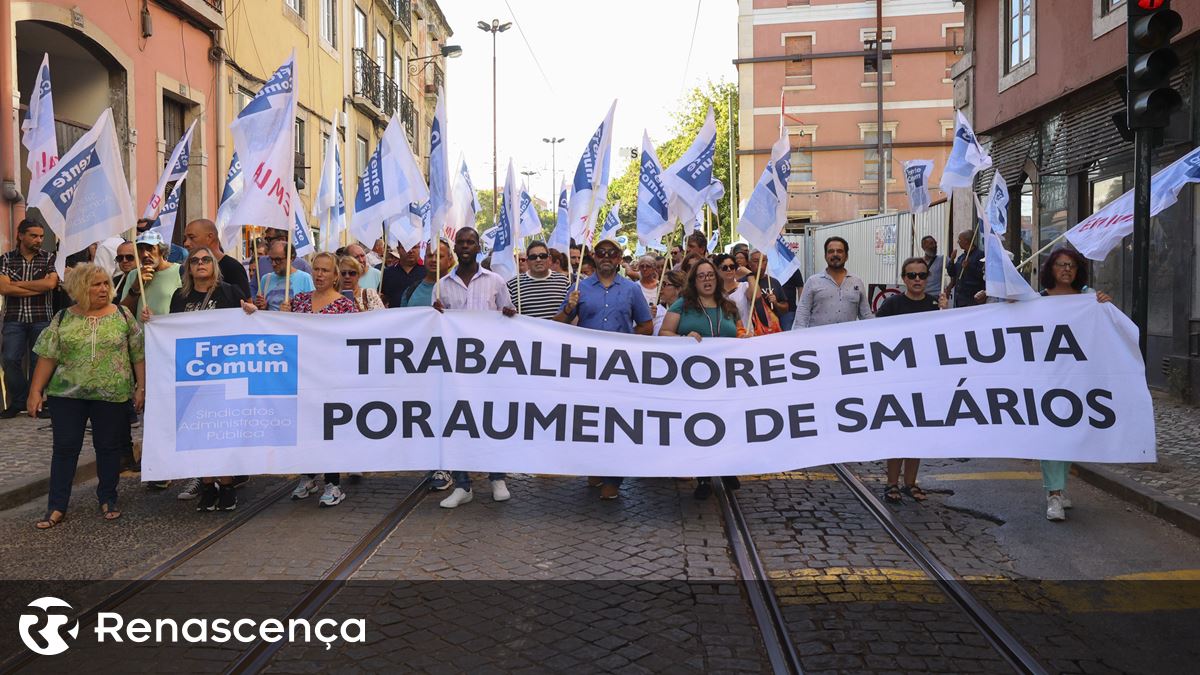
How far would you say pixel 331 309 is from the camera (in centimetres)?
730

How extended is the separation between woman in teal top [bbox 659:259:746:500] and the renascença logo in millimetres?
4141

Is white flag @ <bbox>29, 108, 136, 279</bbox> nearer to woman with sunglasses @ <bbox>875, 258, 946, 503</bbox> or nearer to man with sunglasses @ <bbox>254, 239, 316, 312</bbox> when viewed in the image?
man with sunglasses @ <bbox>254, 239, 316, 312</bbox>

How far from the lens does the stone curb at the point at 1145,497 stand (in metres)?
6.43

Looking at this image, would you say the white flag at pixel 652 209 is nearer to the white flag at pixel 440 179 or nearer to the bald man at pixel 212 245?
the white flag at pixel 440 179

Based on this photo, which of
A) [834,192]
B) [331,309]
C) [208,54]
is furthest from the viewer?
[834,192]

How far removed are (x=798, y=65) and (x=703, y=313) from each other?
43107mm

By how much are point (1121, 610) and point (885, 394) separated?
2.23 meters

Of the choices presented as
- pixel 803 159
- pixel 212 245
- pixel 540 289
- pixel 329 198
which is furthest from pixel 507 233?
pixel 803 159

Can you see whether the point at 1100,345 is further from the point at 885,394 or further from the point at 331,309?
the point at 331,309

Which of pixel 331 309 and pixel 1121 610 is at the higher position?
pixel 331 309

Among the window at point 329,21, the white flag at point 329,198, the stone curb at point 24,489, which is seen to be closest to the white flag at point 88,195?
the stone curb at point 24,489

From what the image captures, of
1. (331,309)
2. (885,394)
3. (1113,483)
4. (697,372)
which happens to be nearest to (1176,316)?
(1113,483)

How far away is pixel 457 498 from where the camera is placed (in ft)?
23.1

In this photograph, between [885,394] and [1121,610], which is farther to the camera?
[885,394]
